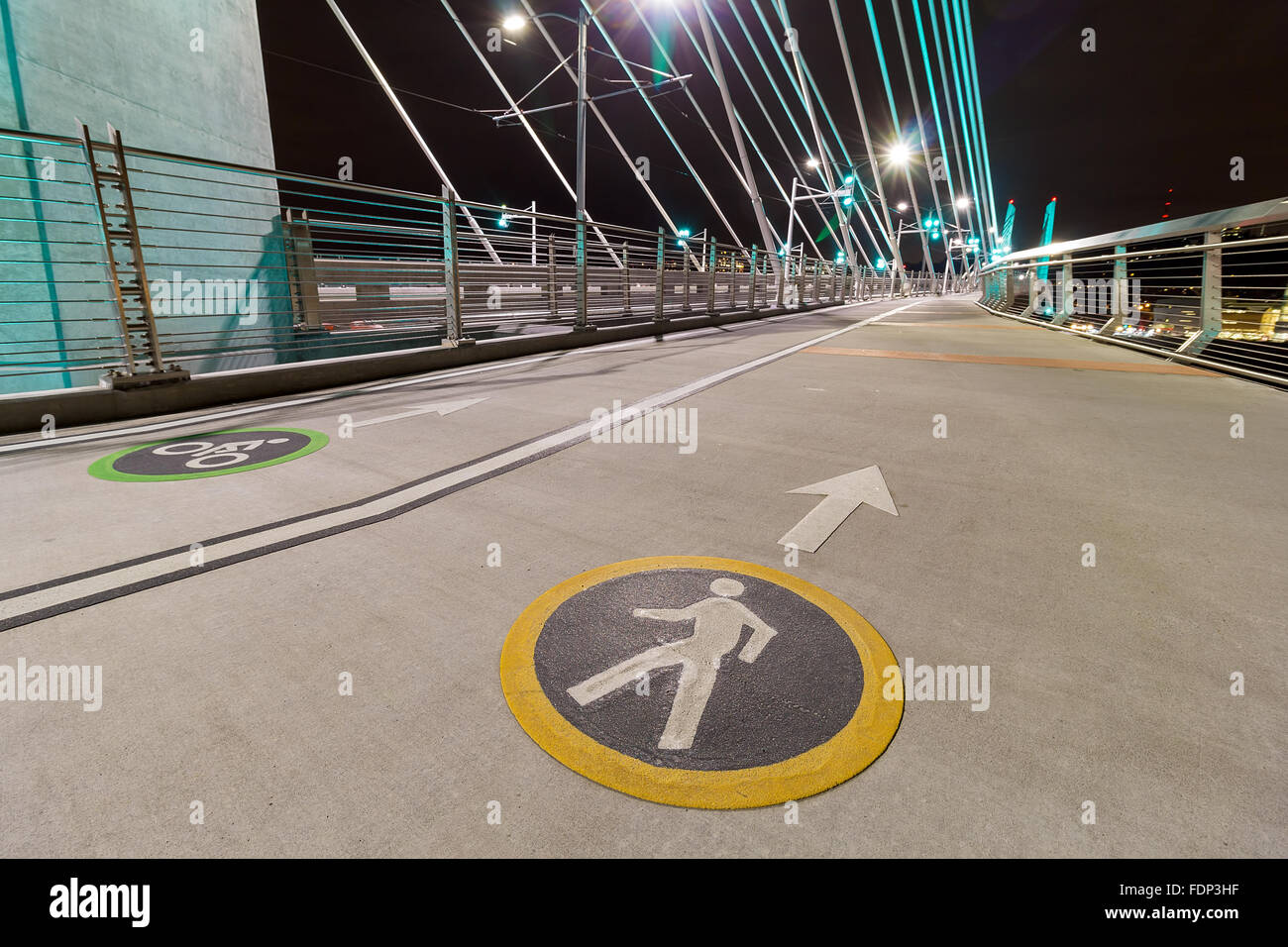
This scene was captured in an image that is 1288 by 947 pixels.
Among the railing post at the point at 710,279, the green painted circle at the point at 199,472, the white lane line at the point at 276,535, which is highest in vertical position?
the railing post at the point at 710,279

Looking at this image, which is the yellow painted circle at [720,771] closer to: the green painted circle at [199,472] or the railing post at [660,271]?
the green painted circle at [199,472]

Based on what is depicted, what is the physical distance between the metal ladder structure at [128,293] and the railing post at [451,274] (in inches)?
120

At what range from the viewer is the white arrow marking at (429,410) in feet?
15.0

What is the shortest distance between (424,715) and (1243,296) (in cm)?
1039

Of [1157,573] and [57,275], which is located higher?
[57,275]

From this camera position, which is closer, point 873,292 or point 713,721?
point 713,721

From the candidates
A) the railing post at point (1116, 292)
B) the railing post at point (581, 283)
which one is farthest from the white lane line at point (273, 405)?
the railing post at point (1116, 292)

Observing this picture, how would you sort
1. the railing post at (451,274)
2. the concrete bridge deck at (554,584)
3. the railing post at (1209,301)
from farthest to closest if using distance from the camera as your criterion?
the railing post at (1209,301) < the railing post at (451,274) < the concrete bridge deck at (554,584)

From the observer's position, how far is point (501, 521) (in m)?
2.73

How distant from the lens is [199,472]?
11.2 feet

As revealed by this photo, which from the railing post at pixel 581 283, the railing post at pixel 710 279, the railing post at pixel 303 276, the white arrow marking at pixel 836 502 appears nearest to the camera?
the white arrow marking at pixel 836 502

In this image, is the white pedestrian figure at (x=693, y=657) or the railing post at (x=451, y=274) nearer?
the white pedestrian figure at (x=693, y=657)
